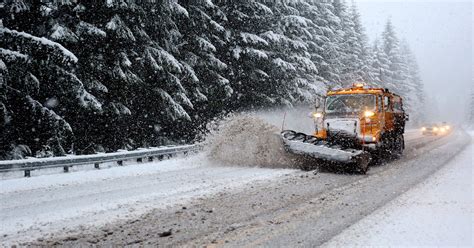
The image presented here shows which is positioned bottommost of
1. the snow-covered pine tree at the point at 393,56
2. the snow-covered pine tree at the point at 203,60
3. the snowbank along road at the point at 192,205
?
the snowbank along road at the point at 192,205

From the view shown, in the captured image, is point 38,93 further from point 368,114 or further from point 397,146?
point 397,146

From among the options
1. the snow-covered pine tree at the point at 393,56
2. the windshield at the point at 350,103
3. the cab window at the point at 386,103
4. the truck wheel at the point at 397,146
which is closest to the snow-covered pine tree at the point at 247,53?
the truck wheel at the point at 397,146

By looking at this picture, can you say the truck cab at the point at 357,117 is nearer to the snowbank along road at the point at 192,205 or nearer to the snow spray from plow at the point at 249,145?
the snow spray from plow at the point at 249,145

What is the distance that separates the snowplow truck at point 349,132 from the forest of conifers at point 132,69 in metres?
5.46

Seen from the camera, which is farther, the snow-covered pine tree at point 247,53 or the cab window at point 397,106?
the snow-covered pine tree at point 247,53

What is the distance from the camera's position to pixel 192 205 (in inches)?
289

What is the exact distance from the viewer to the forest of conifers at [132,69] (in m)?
12.0

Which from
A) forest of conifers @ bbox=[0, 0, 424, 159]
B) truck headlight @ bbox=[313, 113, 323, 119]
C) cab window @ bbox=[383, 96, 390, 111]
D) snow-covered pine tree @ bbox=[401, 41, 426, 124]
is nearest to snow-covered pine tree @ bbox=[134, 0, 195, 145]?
forest of conifers @ bbox=[0, 0, 424, 159]

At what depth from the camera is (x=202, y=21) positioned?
19.5 metres

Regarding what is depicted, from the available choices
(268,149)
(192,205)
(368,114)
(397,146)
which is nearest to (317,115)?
(368,114)

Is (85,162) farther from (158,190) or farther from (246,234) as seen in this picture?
(246,234)

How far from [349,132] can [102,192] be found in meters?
7.74

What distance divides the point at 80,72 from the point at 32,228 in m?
8.78

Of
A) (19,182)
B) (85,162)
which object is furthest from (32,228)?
(85,162)
